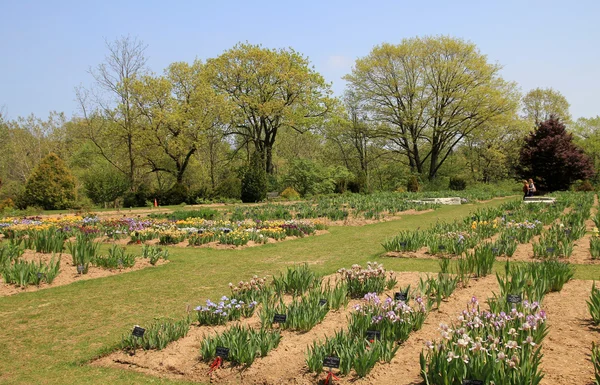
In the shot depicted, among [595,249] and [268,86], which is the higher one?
[268,86]

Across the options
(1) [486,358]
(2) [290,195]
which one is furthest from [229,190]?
(1) [486,358]

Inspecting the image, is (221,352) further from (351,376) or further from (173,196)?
(173,196)

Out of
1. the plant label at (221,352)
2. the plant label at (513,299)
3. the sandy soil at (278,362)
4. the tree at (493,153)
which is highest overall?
the tree at (493,153)

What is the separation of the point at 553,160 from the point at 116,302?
117ft

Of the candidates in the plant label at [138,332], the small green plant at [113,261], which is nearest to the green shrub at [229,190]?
the small green plant at [113,261]

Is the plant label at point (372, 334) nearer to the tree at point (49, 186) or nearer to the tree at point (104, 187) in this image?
the tree at point (49, 186)

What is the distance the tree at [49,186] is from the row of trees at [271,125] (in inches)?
129

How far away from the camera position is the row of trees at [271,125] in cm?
3262

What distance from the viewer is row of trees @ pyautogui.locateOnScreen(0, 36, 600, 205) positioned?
3262 centimetres

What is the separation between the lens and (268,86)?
36812mm

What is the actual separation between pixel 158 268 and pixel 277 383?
18.3ft

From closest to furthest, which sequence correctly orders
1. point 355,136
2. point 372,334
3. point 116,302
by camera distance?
point 372,334
point 116,302
point 355,136

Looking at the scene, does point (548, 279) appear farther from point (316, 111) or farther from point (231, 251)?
point (316, 111)

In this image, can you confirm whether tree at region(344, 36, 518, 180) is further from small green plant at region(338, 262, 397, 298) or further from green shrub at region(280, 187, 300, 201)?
small green plant at region(338, 262, 397, 298)
